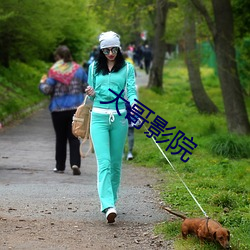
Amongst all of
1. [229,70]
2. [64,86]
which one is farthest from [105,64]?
[229,70]

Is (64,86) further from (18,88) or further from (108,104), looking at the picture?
(18,88)

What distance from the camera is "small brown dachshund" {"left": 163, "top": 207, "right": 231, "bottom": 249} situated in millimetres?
5992

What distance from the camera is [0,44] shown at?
874 inches

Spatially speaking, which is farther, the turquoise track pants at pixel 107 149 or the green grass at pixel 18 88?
the green grass at pixel 18 88

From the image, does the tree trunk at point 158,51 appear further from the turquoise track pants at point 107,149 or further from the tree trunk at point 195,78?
the turquoise track pants at point 107,149

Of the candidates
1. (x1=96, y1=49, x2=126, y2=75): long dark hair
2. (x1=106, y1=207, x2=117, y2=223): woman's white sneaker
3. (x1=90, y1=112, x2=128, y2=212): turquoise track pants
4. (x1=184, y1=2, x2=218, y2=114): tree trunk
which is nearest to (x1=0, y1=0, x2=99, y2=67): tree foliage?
(x1=184, y1=2, x2=218, y2=114): tree trunk

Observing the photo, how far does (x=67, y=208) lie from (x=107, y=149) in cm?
106

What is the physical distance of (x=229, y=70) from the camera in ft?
52.8

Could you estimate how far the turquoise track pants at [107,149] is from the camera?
24.2 ft

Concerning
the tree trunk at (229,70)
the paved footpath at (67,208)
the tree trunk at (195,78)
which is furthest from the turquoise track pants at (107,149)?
Result: the tree trunk at (195,78)

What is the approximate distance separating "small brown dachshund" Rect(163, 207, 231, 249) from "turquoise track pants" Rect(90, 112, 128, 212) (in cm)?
106

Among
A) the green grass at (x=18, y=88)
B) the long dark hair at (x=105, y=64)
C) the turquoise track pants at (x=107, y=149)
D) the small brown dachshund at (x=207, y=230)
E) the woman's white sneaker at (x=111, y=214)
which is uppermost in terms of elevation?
the long dark hair at (x=105, y=64)

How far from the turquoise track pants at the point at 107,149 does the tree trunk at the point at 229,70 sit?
8655mm

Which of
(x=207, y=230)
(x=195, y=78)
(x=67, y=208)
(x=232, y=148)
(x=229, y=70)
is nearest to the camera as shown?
(x=207, y=230)
